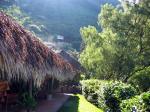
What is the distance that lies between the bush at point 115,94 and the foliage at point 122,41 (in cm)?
1024

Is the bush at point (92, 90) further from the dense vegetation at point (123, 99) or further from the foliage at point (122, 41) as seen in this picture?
the foliage at point (122, 41)

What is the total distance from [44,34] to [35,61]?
152 feet

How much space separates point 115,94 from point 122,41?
1141 cm

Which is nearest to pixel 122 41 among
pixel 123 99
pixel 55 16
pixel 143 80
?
pixel 143 80

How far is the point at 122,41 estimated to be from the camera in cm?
2389

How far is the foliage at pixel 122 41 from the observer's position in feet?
78.8

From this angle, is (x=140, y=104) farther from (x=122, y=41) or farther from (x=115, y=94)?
(x=122, y=41)

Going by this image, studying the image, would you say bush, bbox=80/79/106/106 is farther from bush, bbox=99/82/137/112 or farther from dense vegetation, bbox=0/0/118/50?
dense vegetation, bbox=0/0/118/50

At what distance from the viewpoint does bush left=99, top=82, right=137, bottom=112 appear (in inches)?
490

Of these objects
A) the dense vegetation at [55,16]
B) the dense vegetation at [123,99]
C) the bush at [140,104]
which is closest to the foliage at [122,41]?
the dense vegetation at [123,99]

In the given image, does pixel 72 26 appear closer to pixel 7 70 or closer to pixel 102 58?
pixel 102 58

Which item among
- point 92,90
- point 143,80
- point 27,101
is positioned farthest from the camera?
point 143,80

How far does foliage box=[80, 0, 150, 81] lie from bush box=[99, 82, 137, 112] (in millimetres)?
10237

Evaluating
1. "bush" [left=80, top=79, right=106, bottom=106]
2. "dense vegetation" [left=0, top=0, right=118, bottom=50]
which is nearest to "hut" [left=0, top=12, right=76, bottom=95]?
"bush" [left=80, top=79, right=106, bottom=106]
